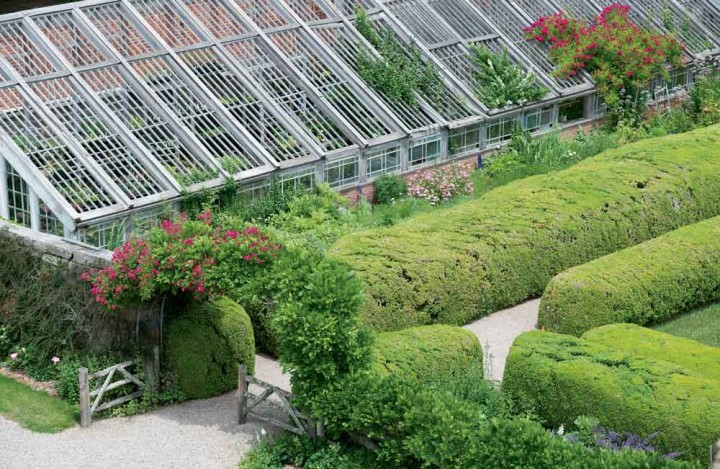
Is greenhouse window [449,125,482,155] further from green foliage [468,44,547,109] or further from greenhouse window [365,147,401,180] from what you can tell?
greenhouse window [365,147,401,180]

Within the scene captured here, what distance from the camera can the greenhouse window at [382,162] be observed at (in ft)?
79.8

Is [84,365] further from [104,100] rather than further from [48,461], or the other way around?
[104,100]

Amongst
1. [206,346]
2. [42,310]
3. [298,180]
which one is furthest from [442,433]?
[298,180]

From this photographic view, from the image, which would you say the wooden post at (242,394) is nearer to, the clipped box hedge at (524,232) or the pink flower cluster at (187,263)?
the pink flower cluster at (187,263)

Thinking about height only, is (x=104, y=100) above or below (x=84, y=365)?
above

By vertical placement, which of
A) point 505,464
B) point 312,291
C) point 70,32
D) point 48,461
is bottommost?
point 48,461

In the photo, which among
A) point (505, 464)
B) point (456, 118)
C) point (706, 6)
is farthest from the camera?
point (706, 6)

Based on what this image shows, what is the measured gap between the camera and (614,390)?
50.6 feet

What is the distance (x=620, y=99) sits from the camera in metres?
28.9

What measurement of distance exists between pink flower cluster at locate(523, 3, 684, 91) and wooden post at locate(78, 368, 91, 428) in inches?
597

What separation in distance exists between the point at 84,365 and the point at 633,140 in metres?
14.7

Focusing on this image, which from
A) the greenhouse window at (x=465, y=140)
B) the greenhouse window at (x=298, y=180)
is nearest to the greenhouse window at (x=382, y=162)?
the greenhouse window at (x=298, y=180)

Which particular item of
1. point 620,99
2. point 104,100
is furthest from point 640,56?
point 104,100

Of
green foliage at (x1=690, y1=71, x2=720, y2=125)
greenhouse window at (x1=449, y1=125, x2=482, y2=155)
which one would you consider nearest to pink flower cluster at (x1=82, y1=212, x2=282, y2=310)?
greenhouse window at (x1=449, y1=125, x2=482, y2=155)
